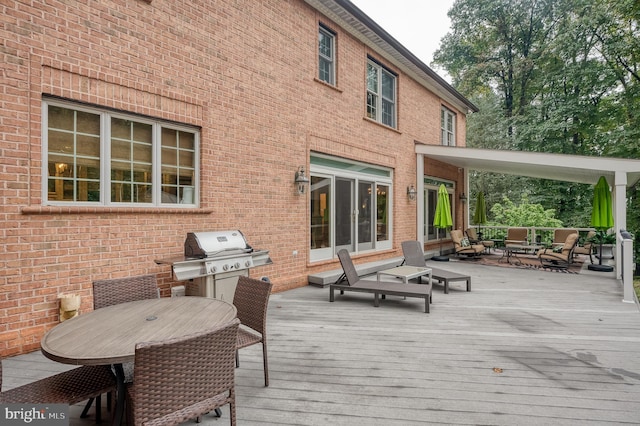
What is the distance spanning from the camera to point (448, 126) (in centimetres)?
1427

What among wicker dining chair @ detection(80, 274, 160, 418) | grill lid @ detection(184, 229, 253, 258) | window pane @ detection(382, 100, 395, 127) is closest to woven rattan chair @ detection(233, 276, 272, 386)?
wicker dining chair @ detection(80, 274, 160, 418)

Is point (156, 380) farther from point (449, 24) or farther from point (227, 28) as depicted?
point (449, 24)

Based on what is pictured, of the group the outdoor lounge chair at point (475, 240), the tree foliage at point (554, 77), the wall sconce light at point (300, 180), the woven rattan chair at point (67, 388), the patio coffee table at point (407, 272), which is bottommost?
the patio coffee table at point (407, 272)

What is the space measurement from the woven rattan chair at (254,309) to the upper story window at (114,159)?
247cm

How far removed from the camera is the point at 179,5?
16.8 feet

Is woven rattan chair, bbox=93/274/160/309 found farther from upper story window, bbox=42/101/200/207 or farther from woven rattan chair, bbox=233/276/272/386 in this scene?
upper story window, bbox=42/101/200/207

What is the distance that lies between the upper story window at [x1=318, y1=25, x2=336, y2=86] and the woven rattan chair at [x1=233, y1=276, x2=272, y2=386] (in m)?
6.08

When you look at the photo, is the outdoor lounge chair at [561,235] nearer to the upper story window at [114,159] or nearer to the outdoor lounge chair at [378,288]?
the outdoor lounge chair at [378,288]

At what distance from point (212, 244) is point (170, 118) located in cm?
189

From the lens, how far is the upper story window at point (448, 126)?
45.1ft

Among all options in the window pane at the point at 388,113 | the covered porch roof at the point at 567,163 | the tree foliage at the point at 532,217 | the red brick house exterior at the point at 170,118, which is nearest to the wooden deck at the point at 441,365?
the red brick house exterior at the point at 170,118

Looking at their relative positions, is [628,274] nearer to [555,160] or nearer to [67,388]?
[555,160]

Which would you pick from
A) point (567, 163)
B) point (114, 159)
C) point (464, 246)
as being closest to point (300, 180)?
point (114, 159)

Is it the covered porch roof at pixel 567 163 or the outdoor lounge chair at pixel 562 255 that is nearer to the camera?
the covered porch roof at pixel 567 163
